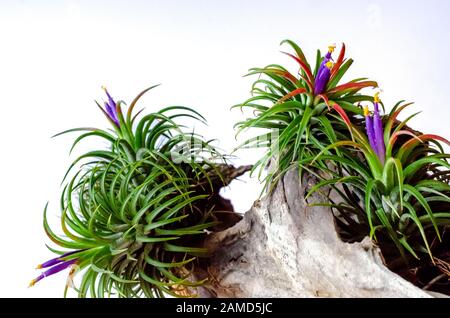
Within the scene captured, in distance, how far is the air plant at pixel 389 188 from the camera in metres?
Result: 1.00

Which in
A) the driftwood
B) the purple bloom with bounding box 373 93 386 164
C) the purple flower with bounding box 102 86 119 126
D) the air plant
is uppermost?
the purple flower with bounding box 102 86 119 126

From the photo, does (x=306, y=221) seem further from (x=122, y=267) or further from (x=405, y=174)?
(x=122, y=267)

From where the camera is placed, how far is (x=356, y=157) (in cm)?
110

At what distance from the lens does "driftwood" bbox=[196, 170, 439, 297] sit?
3.08 ft

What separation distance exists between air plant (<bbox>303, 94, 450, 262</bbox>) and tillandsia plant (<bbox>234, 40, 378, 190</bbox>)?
0.07m

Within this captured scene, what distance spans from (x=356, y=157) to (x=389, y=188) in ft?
0.36

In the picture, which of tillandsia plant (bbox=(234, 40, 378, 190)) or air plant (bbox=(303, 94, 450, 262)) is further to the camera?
tillandsia plant (bbox=(234, 40, 378, 190))

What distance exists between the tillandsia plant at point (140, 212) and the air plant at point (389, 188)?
330mm

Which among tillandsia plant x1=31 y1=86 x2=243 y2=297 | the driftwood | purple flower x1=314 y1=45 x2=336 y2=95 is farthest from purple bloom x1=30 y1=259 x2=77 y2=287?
purple flower x1=314 y1=45 x2=336 y2=95

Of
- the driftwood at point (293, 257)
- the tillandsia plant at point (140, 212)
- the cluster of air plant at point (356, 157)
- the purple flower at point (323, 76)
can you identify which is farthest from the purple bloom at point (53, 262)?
the purple flower at point (323, 76)

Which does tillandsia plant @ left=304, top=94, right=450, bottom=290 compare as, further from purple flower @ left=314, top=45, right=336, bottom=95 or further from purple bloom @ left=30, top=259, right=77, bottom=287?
purple bloom @ left=30, top=259, right=77, bottom=287

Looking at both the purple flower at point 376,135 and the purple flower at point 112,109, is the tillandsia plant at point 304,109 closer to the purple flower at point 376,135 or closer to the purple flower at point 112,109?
the purple flower at point 376,135

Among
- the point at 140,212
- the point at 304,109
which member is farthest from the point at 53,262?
the point at 304,109
